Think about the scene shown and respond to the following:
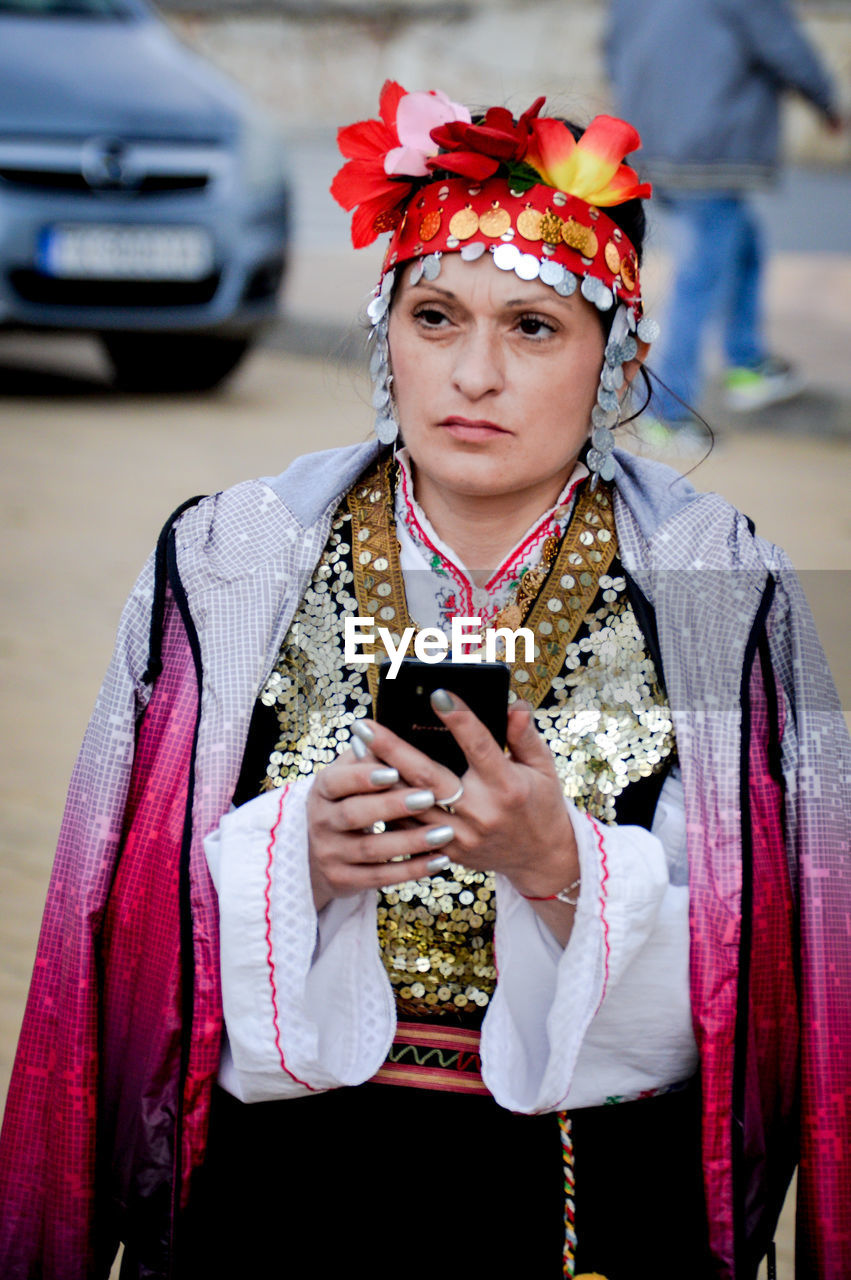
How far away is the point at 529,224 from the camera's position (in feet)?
6.31

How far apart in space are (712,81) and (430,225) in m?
5.67

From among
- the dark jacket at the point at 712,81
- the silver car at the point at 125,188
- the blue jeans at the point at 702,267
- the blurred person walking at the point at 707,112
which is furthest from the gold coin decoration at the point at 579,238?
the silver car at the point at 125,188

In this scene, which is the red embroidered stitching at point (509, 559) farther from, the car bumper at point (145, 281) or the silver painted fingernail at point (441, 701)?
the car bumper at point (145, 281)

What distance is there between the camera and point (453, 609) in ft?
6.66

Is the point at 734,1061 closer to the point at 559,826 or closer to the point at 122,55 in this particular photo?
the point at 559,826

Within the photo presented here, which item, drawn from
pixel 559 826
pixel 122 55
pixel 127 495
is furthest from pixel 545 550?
pixel 122 55

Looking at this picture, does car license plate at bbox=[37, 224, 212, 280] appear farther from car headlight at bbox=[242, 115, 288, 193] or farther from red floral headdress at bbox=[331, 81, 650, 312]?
red floral headdress at bbox=[331, 81, 650, 312]

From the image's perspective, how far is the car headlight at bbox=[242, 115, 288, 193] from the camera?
7.89 meters

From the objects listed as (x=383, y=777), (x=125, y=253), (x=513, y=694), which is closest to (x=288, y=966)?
(x=383, y=777)

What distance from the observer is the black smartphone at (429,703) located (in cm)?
162

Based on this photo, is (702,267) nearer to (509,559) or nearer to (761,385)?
(761,385)

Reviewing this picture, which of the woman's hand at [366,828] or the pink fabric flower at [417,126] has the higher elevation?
the pink fabric flower at [417,126]

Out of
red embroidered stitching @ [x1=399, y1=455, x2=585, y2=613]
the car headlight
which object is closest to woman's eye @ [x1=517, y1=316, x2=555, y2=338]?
red embroidered stitching @ [x1=399, y1=455, x2=585, y2=613]

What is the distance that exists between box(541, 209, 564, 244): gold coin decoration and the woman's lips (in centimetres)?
24
